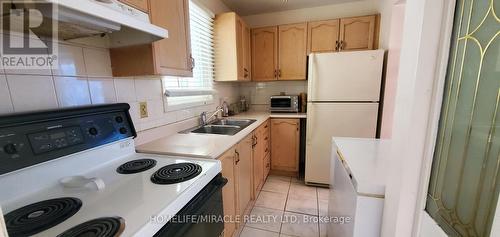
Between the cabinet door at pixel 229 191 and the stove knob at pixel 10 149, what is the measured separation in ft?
2.91

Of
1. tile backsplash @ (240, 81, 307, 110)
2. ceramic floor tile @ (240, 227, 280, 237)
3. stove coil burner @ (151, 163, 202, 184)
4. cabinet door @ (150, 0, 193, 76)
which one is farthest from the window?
ceramic floor tile @ (240, 227, 280, 237)

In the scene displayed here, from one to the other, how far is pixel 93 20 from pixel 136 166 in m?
0.64

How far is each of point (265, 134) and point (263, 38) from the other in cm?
142

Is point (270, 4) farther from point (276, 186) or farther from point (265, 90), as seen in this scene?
point (276, 186)

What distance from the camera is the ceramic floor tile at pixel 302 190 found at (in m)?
2.39

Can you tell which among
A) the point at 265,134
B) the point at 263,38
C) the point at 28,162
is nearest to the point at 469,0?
the point at 28,162

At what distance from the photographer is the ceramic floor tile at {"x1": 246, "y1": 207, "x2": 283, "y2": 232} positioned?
1854 millimetres

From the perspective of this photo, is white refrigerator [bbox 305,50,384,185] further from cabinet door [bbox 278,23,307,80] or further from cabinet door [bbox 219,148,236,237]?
cabinet door [bbox 219,148,236,237]

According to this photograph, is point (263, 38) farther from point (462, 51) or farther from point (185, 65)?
point (462, 51)

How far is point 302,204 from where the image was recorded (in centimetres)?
218

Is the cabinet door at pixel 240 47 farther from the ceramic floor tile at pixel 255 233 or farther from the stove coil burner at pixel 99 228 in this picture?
the stove coil burner at pixel 99 228

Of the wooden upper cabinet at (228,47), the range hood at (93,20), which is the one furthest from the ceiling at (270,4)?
the range hood at (93,20)

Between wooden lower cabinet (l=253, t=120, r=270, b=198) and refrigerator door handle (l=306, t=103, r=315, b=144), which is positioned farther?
refrigerator door handle (l=306, t=103, r=315, b=144)

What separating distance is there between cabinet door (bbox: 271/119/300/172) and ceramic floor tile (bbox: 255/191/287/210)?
0.50 metres
